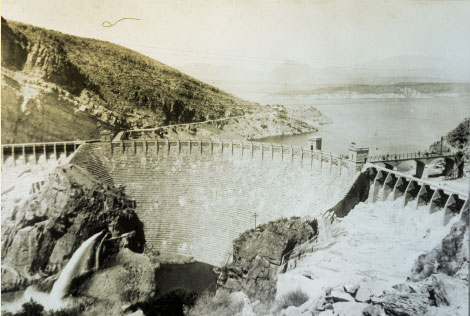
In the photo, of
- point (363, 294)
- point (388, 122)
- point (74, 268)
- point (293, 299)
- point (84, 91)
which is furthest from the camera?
point (84, 91)

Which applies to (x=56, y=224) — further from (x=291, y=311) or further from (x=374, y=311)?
(x=374, y=311)

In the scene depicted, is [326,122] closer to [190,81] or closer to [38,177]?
[190,81]

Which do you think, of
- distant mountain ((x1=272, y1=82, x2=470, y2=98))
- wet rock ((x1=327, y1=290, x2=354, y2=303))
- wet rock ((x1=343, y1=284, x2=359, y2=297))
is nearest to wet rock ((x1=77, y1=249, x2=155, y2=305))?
wet rock ((x1=327, y1=290, x2=354, y2=303))

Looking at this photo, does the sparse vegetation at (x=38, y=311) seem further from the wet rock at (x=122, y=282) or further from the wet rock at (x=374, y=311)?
the wet rock at (x=374, y=311)

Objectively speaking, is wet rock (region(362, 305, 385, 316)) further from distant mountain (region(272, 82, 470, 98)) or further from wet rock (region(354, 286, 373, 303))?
distant mountain (region(272, 82, 470, 98))

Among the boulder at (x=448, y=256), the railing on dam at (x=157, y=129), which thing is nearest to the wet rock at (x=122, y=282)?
the railing on dam at (x=157, y=129)

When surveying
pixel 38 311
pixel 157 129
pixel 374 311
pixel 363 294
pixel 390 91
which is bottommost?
pixel 38 311

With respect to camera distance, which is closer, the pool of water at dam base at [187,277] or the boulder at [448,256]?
the boulder at [448,256]

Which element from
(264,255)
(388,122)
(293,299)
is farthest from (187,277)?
(388,122)
